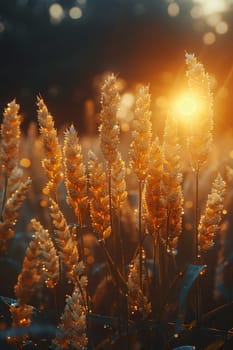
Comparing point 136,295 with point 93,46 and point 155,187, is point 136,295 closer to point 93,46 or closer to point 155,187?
point 155,187

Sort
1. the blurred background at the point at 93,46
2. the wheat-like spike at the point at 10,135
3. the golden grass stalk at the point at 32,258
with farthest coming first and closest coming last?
the blurred background at the point at 93,46 < the wheat-like spike at the point at 10,135 < the golden grass stalk at the point at 32,258

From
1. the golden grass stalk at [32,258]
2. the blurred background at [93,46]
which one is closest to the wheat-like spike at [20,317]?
the golden grass stalk at [32,258]

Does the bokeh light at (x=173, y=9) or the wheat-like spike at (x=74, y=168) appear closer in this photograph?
the wheat-like spike at (x=74, y=168)

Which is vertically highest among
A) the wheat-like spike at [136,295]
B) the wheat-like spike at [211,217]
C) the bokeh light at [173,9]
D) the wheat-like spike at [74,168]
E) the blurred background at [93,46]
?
the bokeh light at [173,9]

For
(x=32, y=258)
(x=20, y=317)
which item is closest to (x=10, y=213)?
(x=32, y=258)

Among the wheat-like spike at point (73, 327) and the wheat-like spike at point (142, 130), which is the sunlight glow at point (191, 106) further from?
the wheat-like spike at point (73, 327)

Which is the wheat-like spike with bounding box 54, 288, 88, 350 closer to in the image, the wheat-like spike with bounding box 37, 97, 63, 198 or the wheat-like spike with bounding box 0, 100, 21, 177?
the wheat-like spike with bounding box 37, 97, 63, 198

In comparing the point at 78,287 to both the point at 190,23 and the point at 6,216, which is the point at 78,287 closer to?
the point at 6,216

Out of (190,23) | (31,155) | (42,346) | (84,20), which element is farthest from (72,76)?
(42,346)

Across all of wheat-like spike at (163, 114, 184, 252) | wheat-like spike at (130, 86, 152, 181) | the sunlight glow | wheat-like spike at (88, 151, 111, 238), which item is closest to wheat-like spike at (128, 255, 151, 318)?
wheat-like spike at (88, 151, 111, 238)
